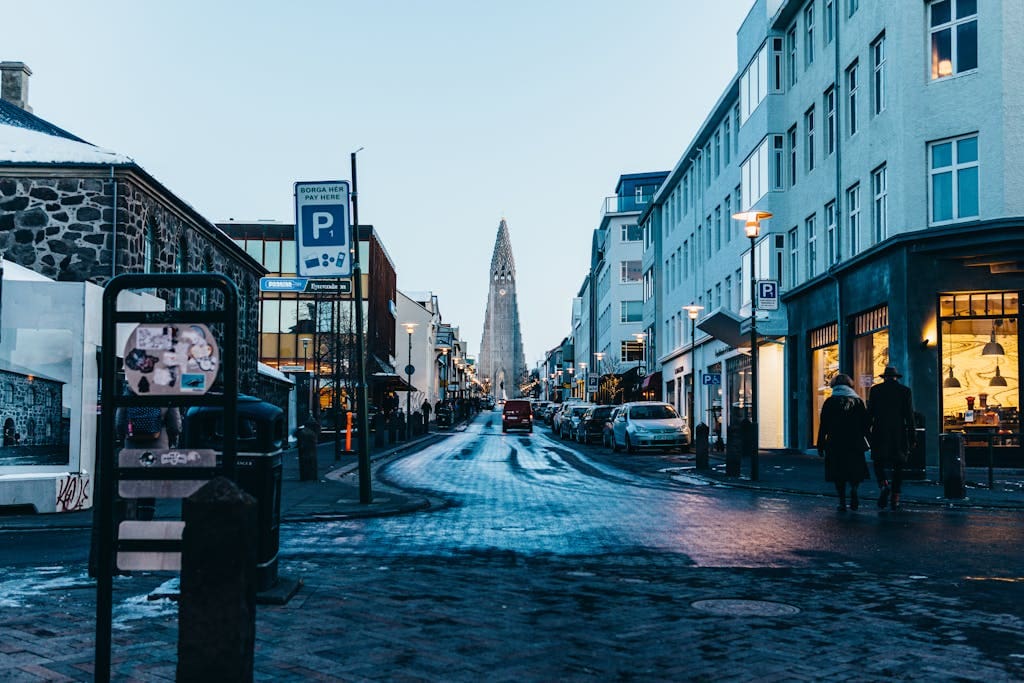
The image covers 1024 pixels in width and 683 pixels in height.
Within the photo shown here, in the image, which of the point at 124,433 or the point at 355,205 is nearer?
the point at 124,433

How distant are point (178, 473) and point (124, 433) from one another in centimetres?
457

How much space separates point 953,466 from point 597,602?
10.2 meters

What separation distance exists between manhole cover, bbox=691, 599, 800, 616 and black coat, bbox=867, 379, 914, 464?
311 inches

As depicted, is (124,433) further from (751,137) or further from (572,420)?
(572,420)

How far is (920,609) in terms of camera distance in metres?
7.16

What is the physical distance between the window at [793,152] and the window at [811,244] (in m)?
1.87

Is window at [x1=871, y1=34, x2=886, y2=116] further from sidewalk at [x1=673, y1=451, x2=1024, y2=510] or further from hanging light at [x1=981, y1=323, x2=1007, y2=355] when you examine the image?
sidewalk at [x1=673, y1=451, x2=1024, y2=510]

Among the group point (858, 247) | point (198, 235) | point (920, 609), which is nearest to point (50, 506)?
point (920, 609)

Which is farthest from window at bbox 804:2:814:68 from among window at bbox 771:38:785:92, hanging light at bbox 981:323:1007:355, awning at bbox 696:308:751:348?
hanging light at bbox 981:323:1007:355

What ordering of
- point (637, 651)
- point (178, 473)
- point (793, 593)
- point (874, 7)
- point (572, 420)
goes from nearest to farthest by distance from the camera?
point (178, 473) < point (637, 651) < point (793, 593) < point (874, 7) < point (572, 420)

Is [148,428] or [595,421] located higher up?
[148,428]

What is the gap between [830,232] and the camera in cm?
3030

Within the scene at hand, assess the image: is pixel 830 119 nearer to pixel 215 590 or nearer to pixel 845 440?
pixel 845 440

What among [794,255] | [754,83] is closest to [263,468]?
[794,255]
